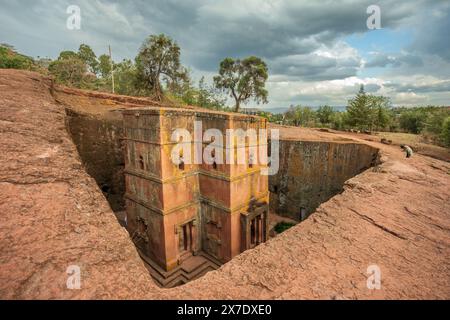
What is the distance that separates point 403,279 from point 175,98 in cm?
2787

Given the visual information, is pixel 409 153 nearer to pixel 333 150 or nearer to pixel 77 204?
pixel 333 150

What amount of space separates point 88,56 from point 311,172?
38184mm

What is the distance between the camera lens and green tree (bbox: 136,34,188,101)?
21688 mm

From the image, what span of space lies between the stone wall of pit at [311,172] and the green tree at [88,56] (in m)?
35.2

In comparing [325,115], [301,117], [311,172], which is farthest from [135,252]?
[301,117]

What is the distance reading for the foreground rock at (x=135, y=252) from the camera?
2.06m

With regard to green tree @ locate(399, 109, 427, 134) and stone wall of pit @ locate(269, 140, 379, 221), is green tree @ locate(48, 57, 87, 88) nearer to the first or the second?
stone wall of pit @ locate(269, 140, 379, 221)

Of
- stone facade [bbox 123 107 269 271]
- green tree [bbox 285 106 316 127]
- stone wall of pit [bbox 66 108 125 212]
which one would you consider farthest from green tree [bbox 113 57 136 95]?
green tree [bbox 285 106 316 127]

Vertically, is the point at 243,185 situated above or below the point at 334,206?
below

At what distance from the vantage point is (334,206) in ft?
15.3

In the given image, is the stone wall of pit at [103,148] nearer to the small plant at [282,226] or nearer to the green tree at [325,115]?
the small plant at [282,226]

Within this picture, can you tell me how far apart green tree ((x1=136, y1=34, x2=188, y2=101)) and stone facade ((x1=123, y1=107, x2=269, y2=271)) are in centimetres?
1447

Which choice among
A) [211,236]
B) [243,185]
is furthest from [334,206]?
[211,236]

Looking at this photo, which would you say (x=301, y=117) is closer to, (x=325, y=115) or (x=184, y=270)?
(x=325, y=115)
